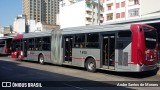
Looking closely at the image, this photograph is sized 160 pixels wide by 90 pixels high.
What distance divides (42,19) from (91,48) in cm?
15255

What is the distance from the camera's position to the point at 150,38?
14.4 metres

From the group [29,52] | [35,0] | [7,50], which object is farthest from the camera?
[35,0]

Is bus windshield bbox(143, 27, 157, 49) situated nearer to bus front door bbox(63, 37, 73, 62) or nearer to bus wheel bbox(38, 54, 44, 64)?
bus front door bbox(63, 37, 73, 62)

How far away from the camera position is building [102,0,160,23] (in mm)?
64125

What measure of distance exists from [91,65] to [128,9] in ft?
180

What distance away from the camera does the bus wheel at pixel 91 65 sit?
16128mm

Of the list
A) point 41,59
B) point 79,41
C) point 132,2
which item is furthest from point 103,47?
point 132,2

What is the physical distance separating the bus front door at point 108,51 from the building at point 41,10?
14141 centimetres

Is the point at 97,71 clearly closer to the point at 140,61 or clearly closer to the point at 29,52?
the point at 140,61

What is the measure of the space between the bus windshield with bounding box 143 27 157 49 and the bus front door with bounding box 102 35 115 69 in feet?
6.27

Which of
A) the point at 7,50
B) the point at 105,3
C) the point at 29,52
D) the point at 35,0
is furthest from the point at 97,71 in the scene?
the point at 35,0

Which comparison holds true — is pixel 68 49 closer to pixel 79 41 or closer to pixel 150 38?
pixel 79 41

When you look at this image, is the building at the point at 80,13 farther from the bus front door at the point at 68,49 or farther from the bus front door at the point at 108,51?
the bus front door at the point at 108,51

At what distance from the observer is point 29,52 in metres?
23.5
